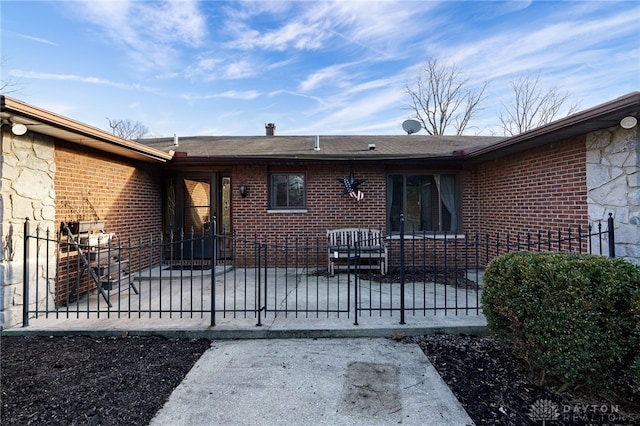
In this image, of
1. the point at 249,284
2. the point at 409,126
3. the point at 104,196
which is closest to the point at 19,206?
the point at 104,196

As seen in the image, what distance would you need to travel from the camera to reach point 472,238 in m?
7.67

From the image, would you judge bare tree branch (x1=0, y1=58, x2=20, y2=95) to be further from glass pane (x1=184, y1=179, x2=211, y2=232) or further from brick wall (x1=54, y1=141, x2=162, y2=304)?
glass pane (x1=184, y1=179, x2=211, y2=232)

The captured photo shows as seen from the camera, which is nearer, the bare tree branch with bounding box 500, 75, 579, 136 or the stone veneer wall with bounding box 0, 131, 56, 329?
the stone veneer wall with bounding box 0, 131, 56, 329

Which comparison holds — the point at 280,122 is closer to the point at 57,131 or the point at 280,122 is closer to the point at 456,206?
the point at 456,206

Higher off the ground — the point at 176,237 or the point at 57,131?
the point at 57,131

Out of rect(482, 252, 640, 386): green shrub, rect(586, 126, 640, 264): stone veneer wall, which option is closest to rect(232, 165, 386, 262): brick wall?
rect(586, 126, 640, 264): stone veneer wall

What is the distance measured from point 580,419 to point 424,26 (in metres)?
9.62

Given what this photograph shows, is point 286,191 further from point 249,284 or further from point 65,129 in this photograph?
point 65,129

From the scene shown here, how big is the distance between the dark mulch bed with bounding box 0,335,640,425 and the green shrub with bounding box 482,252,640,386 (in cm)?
32

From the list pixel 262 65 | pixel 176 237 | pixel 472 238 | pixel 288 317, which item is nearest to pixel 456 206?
pixel 472 238

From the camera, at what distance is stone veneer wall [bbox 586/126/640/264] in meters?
3.82

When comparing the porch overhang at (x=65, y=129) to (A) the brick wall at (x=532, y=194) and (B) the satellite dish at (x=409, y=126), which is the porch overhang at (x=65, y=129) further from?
(B) the satellite dish at (x=409, y=126)

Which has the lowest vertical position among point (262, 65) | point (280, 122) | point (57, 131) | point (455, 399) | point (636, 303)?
point (455, 399)

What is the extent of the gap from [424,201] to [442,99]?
1649 cm
